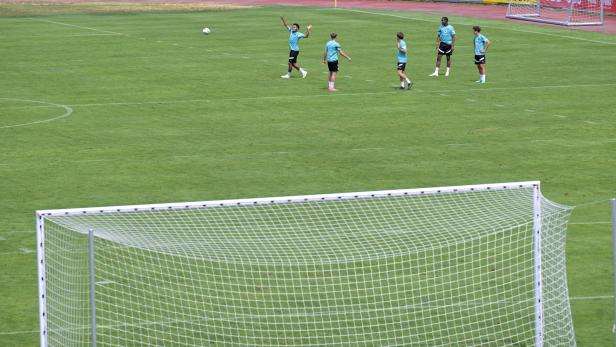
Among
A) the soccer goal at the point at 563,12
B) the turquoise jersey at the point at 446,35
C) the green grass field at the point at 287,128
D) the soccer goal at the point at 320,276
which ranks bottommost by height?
the soccer goal at the point at 563,12

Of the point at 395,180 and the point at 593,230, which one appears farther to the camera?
the point at 395,180

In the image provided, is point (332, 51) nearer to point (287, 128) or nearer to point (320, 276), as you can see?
point (287, 128)

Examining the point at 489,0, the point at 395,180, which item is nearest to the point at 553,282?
the point at 395,180

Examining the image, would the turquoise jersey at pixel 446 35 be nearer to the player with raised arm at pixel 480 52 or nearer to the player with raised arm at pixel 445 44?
the player with raised arm at pixel 445 44

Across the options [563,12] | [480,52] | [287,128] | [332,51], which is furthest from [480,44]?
[563,12]

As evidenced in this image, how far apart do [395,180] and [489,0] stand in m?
41.3

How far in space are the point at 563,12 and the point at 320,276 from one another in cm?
3926

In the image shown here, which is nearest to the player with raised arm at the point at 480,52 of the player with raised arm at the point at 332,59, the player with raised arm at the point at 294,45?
the player with raised arm at the point at 332,59

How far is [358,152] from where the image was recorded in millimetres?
24906

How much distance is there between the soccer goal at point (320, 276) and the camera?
14.0m

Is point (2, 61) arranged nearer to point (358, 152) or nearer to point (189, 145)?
point (189, 145)

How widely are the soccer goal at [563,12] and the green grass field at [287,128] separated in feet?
15.8

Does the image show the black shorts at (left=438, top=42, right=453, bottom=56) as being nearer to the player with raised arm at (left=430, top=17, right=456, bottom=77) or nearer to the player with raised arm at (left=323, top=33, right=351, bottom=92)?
the player with raised arm at (left=430, top=17, right=456, bottom=77)

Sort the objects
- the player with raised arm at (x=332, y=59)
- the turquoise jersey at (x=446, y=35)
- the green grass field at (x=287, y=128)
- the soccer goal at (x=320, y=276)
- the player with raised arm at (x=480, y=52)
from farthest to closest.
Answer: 1. the turquoise jersey at (x=446, y=35)
2. the player with raised arm at (x=480, y=52)
3. the player with raised arm at (x=332, y=59)
4. the green grass field at (x=287, y=128)
5. the soccer goal at (x=320, y=276)
